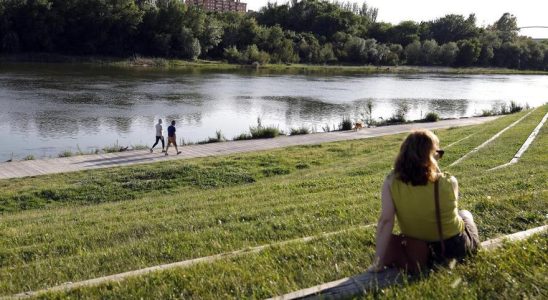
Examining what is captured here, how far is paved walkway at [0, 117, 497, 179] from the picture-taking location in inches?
682

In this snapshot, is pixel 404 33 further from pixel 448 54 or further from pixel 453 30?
pixel 448 54

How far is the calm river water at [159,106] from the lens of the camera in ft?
90.0

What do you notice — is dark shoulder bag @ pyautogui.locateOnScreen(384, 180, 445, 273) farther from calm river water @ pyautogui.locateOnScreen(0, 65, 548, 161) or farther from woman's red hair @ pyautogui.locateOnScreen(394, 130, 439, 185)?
calm river water @ pyautogui.locateOnScreen(0, 65, 548, 161)

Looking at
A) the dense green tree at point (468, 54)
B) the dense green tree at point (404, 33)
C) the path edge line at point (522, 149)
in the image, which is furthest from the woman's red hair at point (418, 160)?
the dense green tree at point (404, 33)

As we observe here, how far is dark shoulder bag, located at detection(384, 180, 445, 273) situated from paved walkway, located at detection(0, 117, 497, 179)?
14.6 m

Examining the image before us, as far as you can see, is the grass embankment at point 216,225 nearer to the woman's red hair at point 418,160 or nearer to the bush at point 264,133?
the woman's red hair at point 418,160

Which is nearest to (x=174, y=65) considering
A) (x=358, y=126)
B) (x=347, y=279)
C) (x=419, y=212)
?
(x=358, y=126)

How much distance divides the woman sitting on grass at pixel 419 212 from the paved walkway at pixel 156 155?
14682 mm

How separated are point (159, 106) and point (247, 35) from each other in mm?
80247

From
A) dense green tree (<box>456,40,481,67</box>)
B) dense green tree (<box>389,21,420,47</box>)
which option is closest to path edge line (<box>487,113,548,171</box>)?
dense green tree (<box>456,40,481,67</box>)

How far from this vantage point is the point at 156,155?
2039cm

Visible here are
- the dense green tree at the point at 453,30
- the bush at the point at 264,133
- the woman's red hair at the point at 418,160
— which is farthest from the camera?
the dense green tree at the point at 453,30

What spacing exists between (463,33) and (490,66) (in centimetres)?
2645

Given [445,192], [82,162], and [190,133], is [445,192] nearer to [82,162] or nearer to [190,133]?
[82,162]
